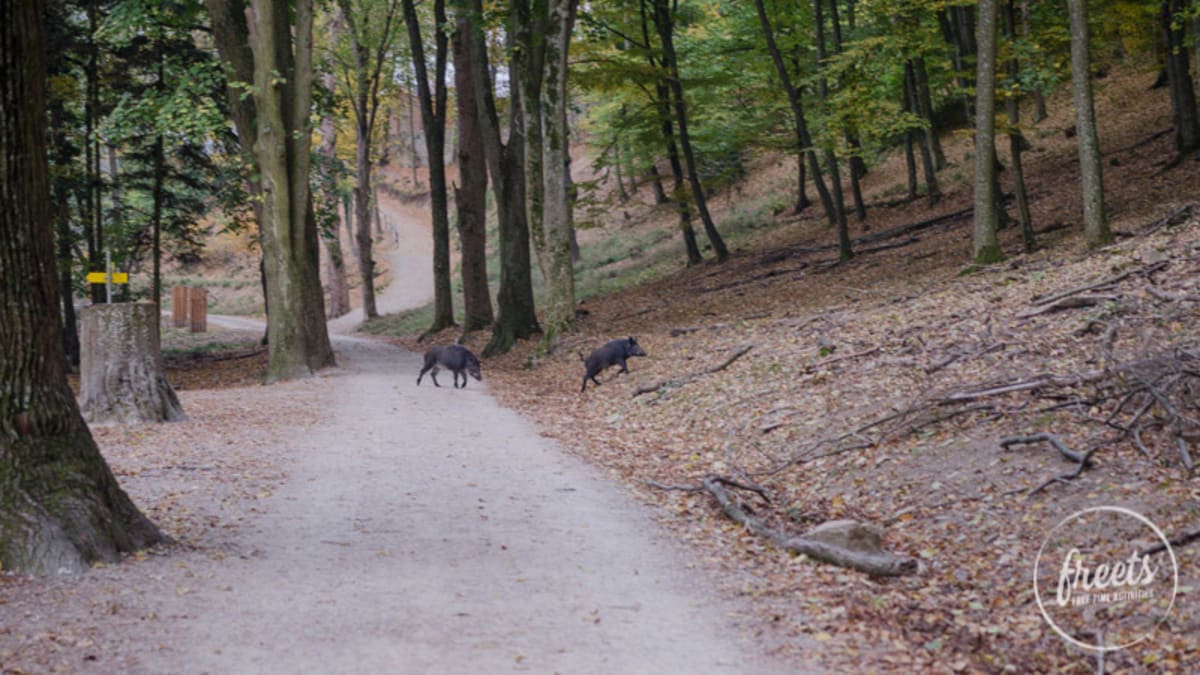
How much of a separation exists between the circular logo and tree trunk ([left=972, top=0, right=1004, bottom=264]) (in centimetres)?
1084

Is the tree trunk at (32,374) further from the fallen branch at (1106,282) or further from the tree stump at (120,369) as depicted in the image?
the fallen branch at (1106,282)

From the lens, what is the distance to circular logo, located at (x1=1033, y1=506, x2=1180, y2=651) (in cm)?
518

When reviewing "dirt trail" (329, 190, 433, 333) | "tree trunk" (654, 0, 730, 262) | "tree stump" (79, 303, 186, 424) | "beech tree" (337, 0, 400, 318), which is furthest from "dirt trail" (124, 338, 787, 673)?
"dirt trail" (329, 190, 433, 333)

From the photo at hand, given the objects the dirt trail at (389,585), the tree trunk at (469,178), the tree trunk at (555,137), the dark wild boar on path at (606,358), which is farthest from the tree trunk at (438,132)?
the dirt trail at (389,585)

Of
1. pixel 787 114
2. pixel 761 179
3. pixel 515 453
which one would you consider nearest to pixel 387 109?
pixel 761 179

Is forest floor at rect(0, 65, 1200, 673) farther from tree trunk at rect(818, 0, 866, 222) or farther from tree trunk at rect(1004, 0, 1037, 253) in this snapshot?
tree trunk at rect(818, 0, 866, 222)

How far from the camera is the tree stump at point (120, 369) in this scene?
11.9 metres

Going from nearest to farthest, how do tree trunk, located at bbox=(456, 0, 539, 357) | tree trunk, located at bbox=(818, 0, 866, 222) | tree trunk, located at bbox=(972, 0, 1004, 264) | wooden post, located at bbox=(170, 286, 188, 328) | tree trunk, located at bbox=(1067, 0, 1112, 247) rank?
tree trunk, located at bbox=(1067, 0, 1112, 247)
tree trunk, located at bbox=(972, 0, 1004, 264)
tree trunk, located at bbox=(456, 0, 539, 357)
tree trunk, located at bbox=(818, 0, 866, 222)
wooden post, located at bbox=(170, 286, 188, 328)

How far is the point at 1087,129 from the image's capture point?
14.9 meters

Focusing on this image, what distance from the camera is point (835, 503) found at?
8.07 m

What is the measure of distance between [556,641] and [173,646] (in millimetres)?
1976

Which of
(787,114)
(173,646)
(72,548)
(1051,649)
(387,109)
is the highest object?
(387,109)

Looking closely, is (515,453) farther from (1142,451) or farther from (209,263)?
(209,263)

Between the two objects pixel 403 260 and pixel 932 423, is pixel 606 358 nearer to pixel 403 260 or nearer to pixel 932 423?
pixel 932 423
